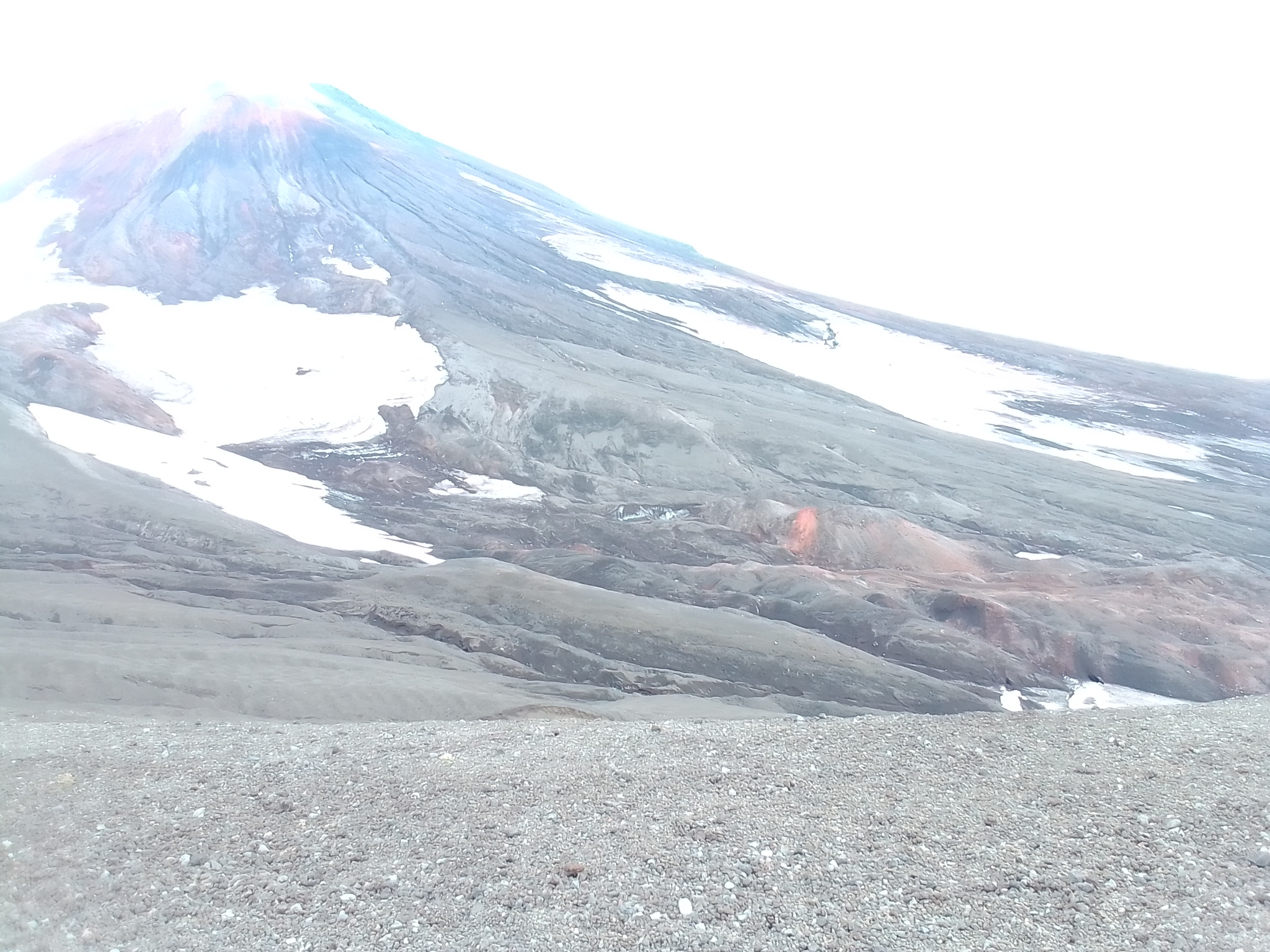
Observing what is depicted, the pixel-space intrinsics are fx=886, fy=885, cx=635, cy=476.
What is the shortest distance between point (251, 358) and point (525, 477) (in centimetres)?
1606

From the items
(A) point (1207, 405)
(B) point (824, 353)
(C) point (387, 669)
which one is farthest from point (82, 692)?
(A) point (1207, 405)

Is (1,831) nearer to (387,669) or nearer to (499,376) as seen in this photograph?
(387,669)

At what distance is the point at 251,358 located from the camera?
36094mm

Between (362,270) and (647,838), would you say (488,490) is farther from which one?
(362,270)

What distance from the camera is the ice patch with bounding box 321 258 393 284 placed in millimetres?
43844

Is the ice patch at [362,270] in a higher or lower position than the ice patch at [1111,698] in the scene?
higher

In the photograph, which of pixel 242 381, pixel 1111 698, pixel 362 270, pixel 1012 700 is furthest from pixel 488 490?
pixel 362 270

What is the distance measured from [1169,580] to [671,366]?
22416mm

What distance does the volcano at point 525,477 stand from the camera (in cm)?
1369

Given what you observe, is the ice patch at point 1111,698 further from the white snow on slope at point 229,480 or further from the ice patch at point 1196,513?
the ice patch at point 1196,513

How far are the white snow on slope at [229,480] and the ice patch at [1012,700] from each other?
11.9 metres

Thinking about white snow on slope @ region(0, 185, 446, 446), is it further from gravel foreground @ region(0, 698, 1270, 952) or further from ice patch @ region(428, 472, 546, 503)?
gravel foreground @ region(0, 698, 1270, 952)

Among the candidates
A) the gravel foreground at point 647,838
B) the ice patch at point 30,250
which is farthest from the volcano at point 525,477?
the gravel foreground at point 647,838

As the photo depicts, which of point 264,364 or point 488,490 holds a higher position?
point 264,364
